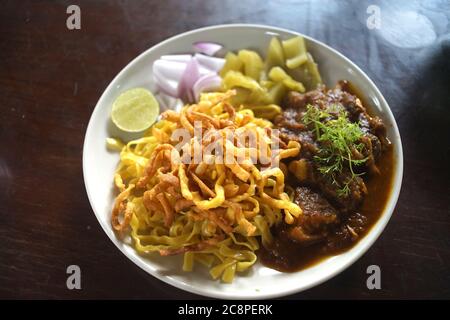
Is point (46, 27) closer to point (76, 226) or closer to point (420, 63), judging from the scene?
point (76, 226)

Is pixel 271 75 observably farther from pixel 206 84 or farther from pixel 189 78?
pixel 189 78

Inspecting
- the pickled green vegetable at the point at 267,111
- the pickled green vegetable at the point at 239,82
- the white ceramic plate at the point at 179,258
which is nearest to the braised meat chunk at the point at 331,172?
the white ceramic plate at the point at 179,258

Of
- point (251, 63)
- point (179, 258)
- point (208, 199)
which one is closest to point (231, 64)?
point (251, 63)

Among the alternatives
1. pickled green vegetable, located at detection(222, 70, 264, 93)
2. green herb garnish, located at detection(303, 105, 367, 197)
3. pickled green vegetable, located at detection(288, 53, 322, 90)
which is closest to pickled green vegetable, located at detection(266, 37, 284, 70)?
pickled green vegetable, located at detection(288, 53, 322, 90)

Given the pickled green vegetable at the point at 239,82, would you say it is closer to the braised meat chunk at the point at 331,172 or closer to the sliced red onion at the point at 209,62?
the sliced red onion at the point at 209,62

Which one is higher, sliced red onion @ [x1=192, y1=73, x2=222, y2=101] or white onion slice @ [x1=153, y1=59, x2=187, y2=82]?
white onion slice @ [x1=153, y1=59, x2=187, y2=82]

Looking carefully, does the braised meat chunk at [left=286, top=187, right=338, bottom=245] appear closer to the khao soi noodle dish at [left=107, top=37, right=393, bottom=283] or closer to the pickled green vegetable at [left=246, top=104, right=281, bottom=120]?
the khao soi noodle dish at [left=107, top=37, right=393, bottom=283]
